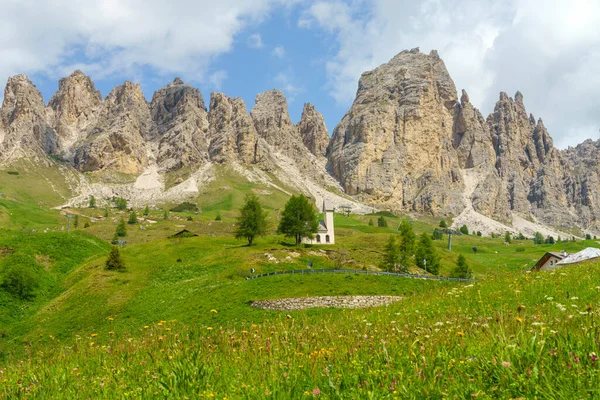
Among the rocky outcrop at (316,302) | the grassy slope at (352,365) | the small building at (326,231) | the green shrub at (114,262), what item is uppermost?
the small building at (326,231)

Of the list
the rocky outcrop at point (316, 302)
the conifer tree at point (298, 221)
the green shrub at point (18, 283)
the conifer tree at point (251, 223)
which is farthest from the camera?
the conifer tree at point (298, 221)

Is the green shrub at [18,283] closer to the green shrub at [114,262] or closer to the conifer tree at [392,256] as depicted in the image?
the green shrub at [114,262]

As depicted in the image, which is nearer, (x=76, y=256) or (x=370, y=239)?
(x=76, y=256)

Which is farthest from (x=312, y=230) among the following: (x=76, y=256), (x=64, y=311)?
(x=64, y=311)

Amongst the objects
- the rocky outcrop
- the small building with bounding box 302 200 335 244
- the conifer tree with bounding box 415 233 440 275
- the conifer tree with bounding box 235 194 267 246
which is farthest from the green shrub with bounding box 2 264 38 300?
the conifer tree with bounding box 415 233 440 275

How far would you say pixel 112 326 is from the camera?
40.4m

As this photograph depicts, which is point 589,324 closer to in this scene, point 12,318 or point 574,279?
point 574,279

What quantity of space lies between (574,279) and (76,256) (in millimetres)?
78801

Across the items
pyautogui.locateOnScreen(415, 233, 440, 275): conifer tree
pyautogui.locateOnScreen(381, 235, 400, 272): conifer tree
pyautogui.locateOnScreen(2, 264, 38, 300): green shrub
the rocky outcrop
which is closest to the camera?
the rocky outcrop

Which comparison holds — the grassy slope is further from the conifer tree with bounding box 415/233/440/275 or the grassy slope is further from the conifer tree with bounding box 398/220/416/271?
the conifer tree with bounding box 415/233/440/275

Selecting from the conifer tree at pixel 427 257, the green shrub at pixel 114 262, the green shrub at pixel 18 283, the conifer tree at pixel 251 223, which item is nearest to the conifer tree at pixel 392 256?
the conifer tree at pixel 427 257

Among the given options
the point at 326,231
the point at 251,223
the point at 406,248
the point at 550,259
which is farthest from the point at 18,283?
the point at 550,259

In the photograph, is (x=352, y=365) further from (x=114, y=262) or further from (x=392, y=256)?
(x=392, y=256)

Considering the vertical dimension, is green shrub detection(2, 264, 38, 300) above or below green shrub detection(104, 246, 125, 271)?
below
